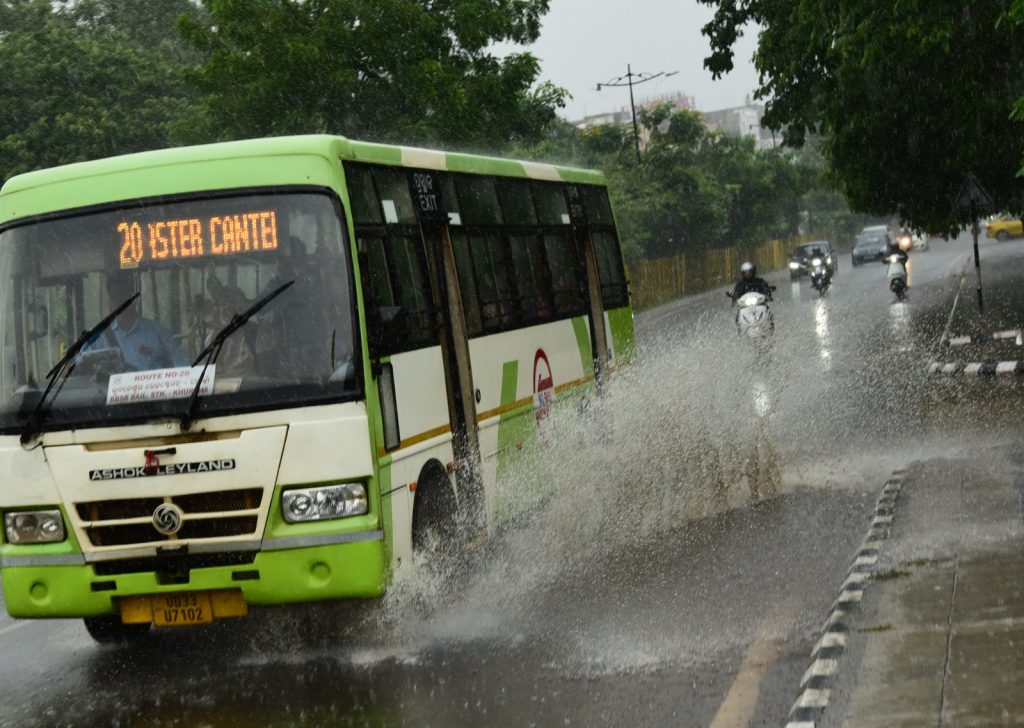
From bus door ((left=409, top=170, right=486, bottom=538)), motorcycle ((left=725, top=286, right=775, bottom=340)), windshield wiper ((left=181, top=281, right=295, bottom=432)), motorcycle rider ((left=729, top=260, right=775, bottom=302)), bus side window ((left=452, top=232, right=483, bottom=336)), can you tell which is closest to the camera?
windshield wiper ((left=181, top=281, right=295, bottom=432))

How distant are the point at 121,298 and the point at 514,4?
2757cm

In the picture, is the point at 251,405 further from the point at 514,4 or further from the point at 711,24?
the point at 711,24

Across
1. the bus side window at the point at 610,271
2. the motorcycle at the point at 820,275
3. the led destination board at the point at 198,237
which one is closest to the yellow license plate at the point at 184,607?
the led destination board at the point at 198,237

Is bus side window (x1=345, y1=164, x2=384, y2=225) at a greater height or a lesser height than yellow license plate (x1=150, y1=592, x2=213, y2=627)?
greater

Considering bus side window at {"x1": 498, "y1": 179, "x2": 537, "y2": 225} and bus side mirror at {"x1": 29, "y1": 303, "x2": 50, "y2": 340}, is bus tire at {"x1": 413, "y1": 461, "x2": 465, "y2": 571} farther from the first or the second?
bus side window at {"x1": 498, "y1": 179, "x2": 537, "y2": 225}

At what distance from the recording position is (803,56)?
32.3 metres

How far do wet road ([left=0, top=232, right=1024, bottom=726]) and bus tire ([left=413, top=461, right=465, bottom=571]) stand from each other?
188 mm

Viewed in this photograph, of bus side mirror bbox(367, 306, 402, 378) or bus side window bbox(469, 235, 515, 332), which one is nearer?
bus side mirror bbox(367, 306, 402, 378)

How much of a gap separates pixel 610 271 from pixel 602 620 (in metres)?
7.75

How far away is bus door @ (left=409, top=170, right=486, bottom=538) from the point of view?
986 cm

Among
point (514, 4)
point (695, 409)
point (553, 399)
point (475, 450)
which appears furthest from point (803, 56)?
point (475, 450)

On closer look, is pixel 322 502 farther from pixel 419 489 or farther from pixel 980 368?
pixel 980 368

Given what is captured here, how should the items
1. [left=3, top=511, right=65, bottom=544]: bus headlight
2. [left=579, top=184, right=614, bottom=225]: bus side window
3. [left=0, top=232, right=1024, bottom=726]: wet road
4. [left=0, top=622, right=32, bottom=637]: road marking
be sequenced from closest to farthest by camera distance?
[left=0, top=232, right=1024, bottom=726]: wet road < [left=3, top=511, right=65, bottom=544]: bus headlight < [left=0, top=622, right=32, bottom=637]: road marking < [left=579, top=184, right=614, bottom=225]: bus side window

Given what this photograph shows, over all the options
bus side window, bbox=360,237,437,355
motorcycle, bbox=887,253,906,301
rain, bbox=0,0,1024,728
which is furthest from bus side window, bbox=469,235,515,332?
motorcycle, bbox=887,253,906,301
